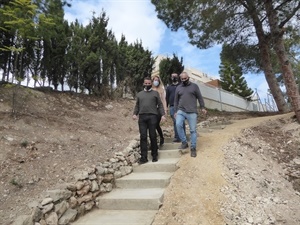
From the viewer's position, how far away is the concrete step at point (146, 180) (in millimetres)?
4573

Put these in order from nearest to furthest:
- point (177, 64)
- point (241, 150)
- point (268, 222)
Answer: point (268, 222) → point (241, 150) → point (177, 64)

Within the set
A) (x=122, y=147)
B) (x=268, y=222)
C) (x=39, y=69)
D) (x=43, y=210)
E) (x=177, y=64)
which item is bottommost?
(x=268, y=222)

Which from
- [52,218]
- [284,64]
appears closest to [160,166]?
[52,218]

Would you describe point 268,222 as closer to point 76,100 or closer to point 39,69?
point 76,100

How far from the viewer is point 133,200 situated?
13.5 ft

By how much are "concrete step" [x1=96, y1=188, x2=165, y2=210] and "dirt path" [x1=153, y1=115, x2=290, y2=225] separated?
0.16m

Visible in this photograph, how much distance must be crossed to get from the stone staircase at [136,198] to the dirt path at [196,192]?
164mm

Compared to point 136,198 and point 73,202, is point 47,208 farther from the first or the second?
point 136,198

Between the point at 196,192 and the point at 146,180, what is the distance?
1.00m

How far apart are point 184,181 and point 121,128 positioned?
3.34 metres

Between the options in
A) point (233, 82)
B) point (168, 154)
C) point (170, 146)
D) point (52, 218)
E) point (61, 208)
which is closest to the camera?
point (52, 218)

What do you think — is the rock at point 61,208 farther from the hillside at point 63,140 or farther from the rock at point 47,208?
the hillside at point 63,140

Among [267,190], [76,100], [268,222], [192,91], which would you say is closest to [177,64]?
[76,100]

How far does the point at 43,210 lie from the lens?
347 cm
